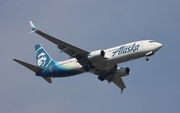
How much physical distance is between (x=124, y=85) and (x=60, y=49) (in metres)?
16.0

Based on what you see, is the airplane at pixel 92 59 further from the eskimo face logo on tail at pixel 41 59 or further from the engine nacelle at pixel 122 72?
the eskimo face logo on tail at pixel 41 59

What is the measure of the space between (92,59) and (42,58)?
12516 millimetres

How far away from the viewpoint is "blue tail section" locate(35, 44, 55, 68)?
246ft

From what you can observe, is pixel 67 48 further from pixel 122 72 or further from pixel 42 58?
pixel 122 72

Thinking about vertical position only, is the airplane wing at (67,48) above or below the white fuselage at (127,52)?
above

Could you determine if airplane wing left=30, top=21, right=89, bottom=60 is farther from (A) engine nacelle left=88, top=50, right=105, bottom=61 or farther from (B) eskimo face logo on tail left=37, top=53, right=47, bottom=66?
(B) eskimo face logo on tail left=37, top=53, right=47, bottom=66

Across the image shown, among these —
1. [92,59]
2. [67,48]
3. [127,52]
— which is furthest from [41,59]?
[127,52]

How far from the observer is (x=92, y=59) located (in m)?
67.6

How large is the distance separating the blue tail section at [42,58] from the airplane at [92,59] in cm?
90

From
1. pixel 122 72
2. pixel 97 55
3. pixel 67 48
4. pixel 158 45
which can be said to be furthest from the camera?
pixel 122 72

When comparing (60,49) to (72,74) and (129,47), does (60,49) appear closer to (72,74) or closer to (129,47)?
(72,74)

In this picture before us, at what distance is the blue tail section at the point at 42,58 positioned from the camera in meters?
75.1

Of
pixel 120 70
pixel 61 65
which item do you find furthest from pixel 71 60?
pixel 120 70

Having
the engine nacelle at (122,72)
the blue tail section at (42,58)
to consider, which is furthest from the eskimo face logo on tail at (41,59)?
the engine nacelle at (122,72)
